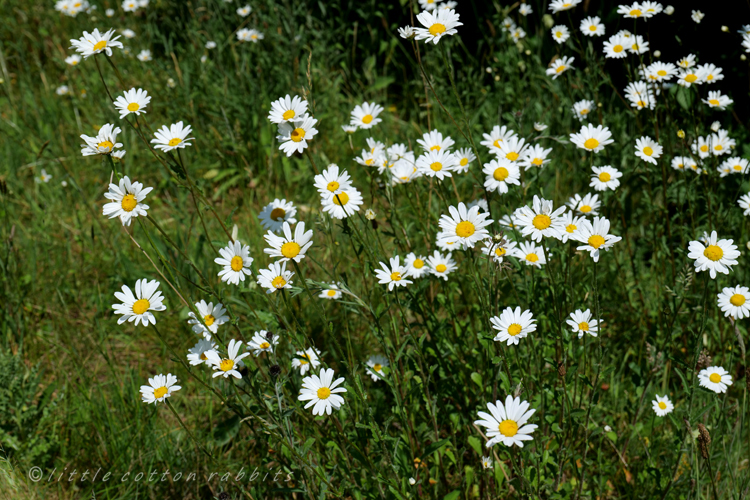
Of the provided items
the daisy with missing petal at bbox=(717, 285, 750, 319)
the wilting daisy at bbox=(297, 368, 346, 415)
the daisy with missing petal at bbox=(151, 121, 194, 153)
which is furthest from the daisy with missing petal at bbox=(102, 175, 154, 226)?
the daisy with missing petal at bbox=(717, 285, 750, 319)

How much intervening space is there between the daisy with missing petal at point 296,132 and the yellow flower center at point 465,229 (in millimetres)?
518

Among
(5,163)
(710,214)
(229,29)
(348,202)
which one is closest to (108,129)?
(348,202)

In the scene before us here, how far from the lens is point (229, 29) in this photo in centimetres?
463

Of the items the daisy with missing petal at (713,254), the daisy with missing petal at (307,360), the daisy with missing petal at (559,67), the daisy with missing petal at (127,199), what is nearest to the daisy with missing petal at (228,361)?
the daisy with missing petal at (307,360)

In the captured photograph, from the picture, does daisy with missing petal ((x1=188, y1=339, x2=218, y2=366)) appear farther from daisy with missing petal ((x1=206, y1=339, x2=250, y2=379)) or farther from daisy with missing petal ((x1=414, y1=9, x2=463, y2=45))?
daisy with missing petal ((x1=414, y1=9, x2=463, y2=45))

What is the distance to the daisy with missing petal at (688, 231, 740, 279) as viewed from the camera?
170 centimetres

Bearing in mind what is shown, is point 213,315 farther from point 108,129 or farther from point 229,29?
point 229,29

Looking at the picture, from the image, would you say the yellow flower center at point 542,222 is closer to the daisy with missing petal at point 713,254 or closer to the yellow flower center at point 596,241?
the yellow flower center at point 596,241

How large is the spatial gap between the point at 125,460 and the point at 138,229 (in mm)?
1708

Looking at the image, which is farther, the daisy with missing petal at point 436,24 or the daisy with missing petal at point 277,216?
the daisy with missing petal at point 277,216

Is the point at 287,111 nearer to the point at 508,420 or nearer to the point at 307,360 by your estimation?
the point at 307,360

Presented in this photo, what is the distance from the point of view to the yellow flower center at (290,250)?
166 centimetres

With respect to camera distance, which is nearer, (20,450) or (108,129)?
(108,129)

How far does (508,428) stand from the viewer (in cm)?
143
